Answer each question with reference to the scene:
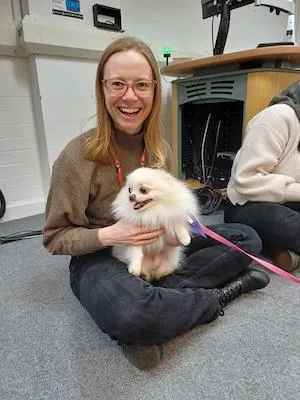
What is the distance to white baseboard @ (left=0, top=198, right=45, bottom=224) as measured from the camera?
92.7 inches

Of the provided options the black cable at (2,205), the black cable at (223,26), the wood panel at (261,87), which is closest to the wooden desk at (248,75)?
the wood panel at (261,87)

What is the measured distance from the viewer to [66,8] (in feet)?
7.22

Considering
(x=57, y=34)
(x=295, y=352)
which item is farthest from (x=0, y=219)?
(x=295, y=352)

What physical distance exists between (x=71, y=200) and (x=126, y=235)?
0.75 ft

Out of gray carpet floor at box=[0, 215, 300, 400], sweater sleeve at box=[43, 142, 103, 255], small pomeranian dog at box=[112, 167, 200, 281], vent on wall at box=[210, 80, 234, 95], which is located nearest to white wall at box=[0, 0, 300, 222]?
vent on wall at box=[210, 80, 234, 95]

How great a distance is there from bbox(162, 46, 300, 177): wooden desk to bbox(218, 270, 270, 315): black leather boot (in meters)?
0.72

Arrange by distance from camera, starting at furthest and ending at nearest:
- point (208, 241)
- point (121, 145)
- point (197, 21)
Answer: point (197, 21) < point (208, 241) < point (121, 145)

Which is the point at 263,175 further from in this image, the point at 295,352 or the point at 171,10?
the point at 171,10

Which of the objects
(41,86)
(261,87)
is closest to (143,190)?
(261,87)

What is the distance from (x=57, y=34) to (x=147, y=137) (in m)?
1.48

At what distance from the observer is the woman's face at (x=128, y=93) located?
99 cm

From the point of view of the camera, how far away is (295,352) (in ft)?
3.09

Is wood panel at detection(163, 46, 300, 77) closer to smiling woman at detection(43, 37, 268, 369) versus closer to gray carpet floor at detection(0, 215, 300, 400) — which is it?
smiling woman at detection(43, 37, 268, 369)

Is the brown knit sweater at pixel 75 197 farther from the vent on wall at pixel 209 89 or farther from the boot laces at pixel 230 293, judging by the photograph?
the vent on wall at pixel 209 89
